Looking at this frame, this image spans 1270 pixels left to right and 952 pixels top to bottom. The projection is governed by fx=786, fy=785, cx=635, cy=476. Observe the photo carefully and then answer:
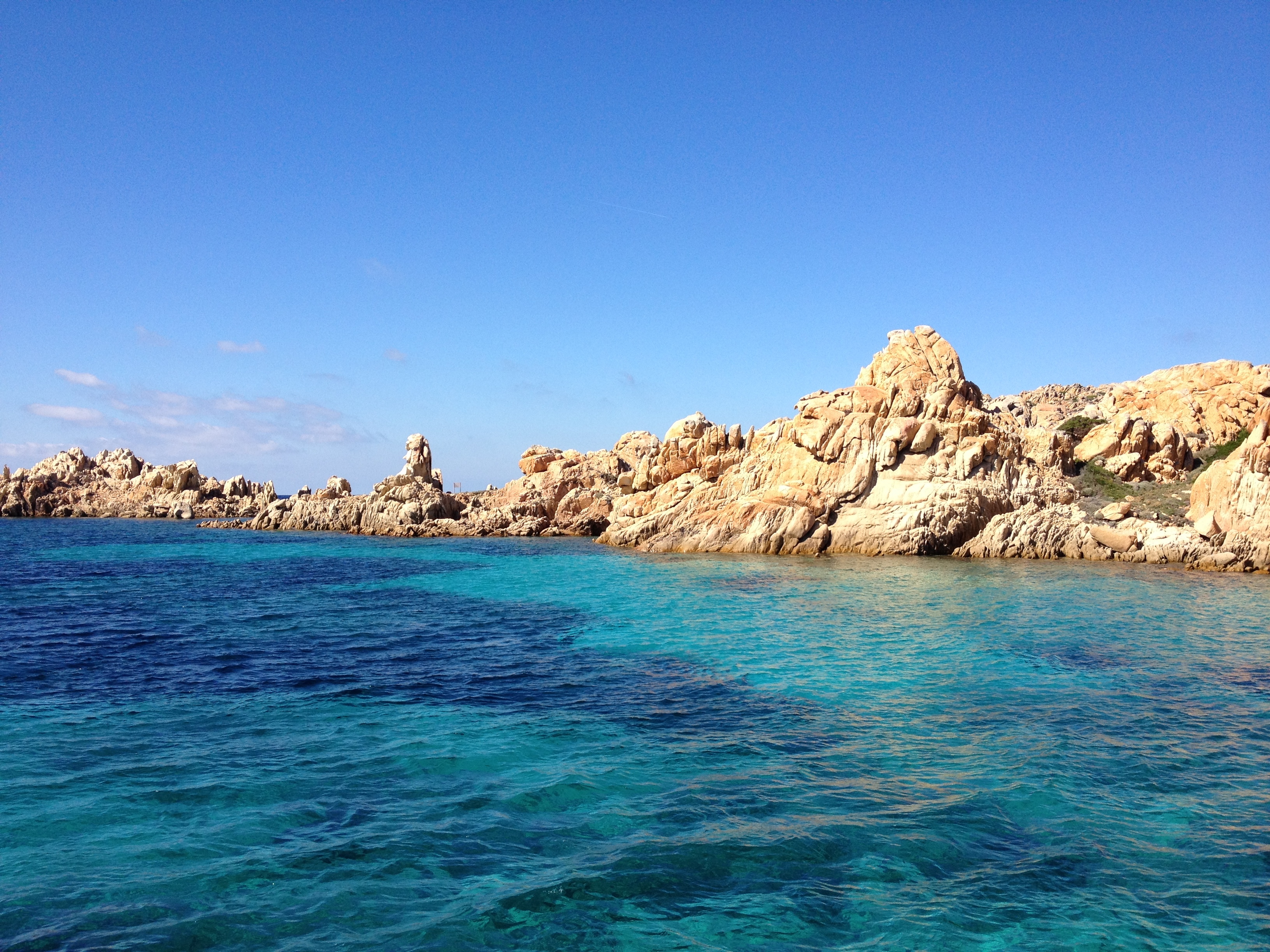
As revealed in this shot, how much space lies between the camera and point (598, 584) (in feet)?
116

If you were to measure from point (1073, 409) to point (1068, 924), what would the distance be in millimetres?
114247

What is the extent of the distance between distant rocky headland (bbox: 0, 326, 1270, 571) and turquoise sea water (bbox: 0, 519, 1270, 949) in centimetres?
1648

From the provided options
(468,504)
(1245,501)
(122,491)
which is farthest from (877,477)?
(122,491)

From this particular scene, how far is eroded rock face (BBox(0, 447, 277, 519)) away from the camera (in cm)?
9950

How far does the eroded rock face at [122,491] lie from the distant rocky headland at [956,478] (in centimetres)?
5107

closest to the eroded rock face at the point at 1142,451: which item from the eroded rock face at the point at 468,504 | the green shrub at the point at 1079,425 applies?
the green shrub at the point at 1079,425

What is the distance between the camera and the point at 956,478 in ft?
145

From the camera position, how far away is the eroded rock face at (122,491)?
326 ft

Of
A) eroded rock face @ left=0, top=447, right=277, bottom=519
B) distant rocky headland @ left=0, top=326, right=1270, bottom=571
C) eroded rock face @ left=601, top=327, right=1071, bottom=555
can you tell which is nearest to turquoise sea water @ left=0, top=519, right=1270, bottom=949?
distant rocky headland @ left=0, top=326, right=1270, bottom=571

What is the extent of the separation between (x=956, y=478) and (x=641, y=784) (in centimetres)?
3778

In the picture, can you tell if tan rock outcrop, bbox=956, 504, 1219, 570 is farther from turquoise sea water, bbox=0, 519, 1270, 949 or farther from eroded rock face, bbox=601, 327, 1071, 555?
turquoise sea water, bbox=0, 519, 1270, 949

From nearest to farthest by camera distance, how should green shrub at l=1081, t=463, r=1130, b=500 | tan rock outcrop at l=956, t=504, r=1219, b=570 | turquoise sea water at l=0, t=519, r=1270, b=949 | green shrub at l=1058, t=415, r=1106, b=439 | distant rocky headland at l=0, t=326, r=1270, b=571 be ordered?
1. turquoise sea water at l=0, t=519, r=1270, b=949
2. tan rock outcrop at l=956, t=504, r=1219, b=570
3. distant rocky headland at l=0, t=326, r=1270, b=571
4. green shrub at l=1081, t=463, r=1130, b=500
5. green shrub at l=1058, t=415, r=1106, b=439

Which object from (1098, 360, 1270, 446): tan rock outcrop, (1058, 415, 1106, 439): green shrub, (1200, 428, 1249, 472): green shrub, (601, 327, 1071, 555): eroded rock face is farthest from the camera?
(1058, 415, 1106, 439): green shrub

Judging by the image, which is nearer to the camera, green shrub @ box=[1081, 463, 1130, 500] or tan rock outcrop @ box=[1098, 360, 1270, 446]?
green shrub @ box=[1081, 463, 1130, 500]
